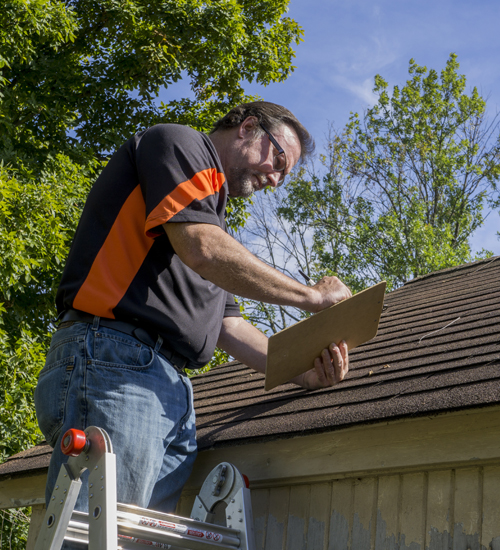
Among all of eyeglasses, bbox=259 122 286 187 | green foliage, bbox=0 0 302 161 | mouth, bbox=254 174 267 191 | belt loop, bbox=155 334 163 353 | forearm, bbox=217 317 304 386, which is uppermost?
green foliage, bbox=0 0 302 161

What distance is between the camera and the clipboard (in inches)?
99.8

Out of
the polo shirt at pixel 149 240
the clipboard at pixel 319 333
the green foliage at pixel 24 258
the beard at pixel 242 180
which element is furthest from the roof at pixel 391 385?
the green foliage at pixel 24 258

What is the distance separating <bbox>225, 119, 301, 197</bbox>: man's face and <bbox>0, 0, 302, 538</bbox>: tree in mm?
5682

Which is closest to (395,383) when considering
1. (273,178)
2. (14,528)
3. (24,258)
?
(273,178)

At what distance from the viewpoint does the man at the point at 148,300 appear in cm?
220

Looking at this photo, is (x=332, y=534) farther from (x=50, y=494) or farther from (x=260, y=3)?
(x=260, y=3)

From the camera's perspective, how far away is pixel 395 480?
2.64 m

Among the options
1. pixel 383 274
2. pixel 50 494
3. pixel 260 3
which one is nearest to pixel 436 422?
pixel 50 494

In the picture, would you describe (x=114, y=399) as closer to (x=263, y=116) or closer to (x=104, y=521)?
(x=104, y=521)

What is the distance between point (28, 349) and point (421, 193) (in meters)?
19.0

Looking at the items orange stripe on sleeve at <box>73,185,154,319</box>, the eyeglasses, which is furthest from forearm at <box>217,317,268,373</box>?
orange stripe on sleeve at <box>73,185,154,319</box>

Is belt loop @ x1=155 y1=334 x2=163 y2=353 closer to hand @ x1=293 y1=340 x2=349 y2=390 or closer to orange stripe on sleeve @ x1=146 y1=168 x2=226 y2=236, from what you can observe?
orange stripe on sleeve @ x1=146 y1=168 x2=226 y2=236

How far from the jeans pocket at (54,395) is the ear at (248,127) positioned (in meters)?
1.44

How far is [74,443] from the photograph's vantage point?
6.20ft
